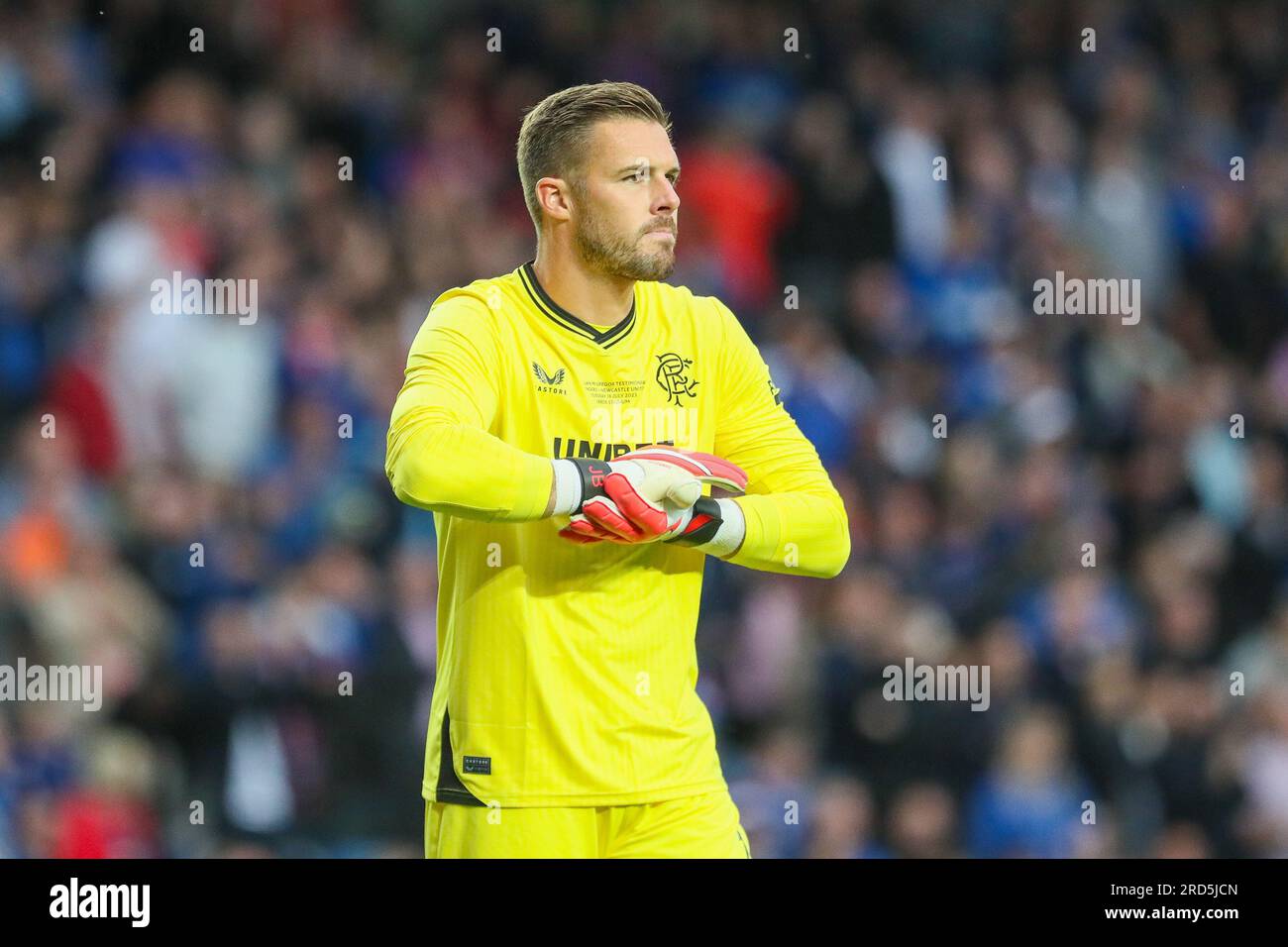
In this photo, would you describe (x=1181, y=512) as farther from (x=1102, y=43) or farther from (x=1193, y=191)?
(x=1102, y=43)

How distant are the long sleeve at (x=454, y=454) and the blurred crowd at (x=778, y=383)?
3062mm

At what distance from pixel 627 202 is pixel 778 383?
136 inches

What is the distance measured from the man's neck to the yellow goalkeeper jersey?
0.09ft

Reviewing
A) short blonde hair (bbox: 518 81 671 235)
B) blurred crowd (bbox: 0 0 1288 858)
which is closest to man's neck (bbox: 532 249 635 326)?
short blonde hair (bbox: 518 81 671 235)

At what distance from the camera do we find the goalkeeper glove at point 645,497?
337 centimetres

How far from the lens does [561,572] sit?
11.7 ft

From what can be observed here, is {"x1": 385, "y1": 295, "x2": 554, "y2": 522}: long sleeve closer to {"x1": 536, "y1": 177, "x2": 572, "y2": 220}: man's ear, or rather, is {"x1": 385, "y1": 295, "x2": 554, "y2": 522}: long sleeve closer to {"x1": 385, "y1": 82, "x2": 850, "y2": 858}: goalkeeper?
{"x1": 385, "y1": 82, "x2": 850, "y2": 858}: goalkeeper

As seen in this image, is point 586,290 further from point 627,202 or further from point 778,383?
point 778,383

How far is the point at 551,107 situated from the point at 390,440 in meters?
0.88

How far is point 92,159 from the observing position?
7375 millimetres

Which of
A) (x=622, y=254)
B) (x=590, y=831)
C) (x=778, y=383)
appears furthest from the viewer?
(x=778, y=383)

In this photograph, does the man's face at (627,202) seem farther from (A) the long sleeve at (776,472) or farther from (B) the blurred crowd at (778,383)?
(B) the blurred crowd at (778,383)

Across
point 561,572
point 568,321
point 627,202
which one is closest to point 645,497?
point 561,572

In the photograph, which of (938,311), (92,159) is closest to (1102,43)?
(938,311)
